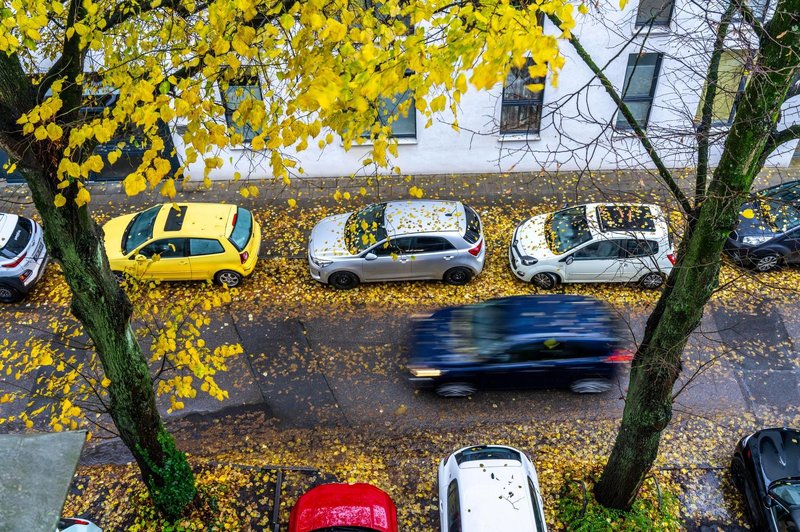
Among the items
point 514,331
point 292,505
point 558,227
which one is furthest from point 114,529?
point 558,227

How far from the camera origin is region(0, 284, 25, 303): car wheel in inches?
492

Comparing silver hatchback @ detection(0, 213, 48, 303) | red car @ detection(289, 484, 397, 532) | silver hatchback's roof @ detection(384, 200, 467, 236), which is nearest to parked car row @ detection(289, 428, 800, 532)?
red car @ detection(289, 484, 397, 532)

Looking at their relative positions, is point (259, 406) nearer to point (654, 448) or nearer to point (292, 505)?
point (292, 505)

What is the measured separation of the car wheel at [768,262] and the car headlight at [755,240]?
1.11ft

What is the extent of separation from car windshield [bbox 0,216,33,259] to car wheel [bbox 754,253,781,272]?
15191 mm

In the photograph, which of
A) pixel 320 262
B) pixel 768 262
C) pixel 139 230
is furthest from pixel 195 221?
pixel 768 262

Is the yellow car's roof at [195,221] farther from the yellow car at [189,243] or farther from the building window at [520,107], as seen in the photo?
the building window at [520,107]

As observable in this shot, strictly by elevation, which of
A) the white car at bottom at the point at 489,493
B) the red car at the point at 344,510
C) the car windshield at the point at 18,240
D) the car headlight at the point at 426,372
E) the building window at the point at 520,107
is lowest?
the red car at the point at 344,510

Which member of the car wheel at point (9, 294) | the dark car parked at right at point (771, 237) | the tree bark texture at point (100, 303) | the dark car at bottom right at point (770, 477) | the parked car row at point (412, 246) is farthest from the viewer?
the car wheel at point (9, 294)

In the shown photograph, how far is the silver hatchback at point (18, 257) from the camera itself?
1234cm

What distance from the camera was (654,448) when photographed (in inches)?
326

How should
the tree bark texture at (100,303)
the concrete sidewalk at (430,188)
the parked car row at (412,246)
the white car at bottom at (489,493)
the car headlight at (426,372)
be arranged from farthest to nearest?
the concrete sidewalk at (430,188) → the parked car row at (412,246) → the car headlight at (426,372) → the white car at bottom at (489,493) → the tree bark texture at (100,303)

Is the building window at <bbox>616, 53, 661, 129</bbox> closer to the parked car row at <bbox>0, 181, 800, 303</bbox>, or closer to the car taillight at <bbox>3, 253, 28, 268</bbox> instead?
the parked car row at <bbox>0, 181, 800, 303</bbox>

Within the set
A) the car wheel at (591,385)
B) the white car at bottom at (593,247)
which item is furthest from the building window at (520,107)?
the car wheel at (591,385)
